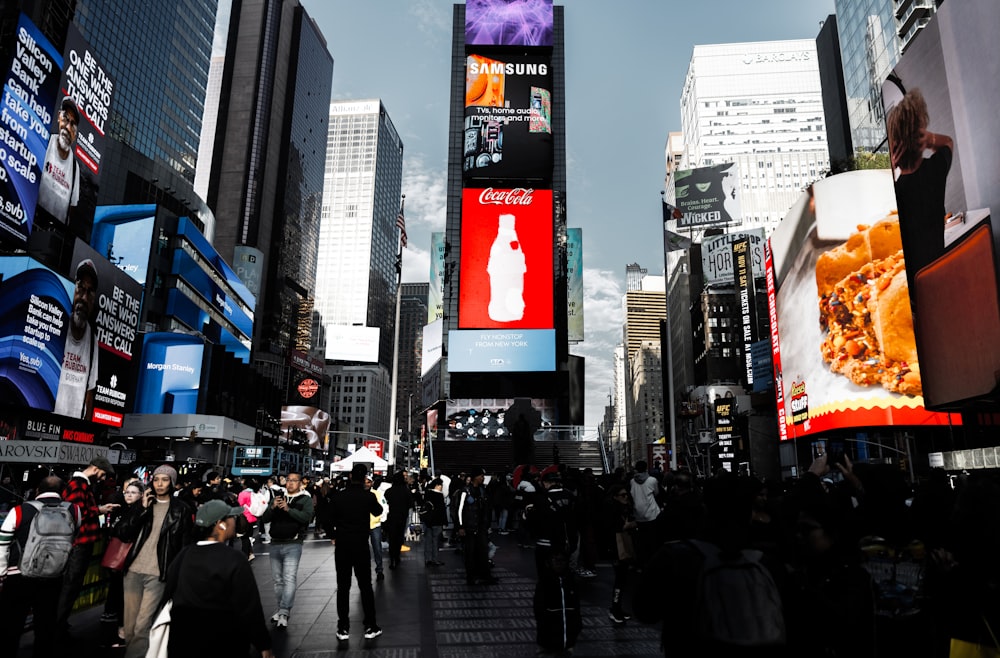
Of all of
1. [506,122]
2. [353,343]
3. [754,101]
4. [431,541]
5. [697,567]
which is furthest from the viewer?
[754,101]

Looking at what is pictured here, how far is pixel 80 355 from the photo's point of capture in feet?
136

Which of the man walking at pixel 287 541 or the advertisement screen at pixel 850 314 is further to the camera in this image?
the advertisement screen at pixel 850 314

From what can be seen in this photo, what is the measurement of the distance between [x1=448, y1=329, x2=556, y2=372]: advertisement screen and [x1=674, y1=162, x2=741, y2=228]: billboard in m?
38.3

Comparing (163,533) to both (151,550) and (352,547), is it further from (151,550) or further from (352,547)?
(352,547)

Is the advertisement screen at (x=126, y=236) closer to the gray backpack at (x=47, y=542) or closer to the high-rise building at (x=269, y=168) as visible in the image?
the high-rise building at (x=269, y=168)

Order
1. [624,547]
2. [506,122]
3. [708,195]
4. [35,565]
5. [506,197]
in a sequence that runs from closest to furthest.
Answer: [35,565] → [624,547] → [506,197] → [506,122] → [708,195]

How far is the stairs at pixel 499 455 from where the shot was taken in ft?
137

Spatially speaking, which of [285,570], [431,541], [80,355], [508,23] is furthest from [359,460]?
[508,23]

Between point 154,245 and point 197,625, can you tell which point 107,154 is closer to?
point 154,245

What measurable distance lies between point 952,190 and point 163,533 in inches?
1028

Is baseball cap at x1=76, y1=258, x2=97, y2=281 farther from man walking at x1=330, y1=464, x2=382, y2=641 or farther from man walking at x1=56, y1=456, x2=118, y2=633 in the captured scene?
man walking at x1=330, y1=464, x2=382, y2=641

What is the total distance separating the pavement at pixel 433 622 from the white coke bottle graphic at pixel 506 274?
44.7m

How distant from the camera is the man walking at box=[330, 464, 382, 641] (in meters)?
7.89

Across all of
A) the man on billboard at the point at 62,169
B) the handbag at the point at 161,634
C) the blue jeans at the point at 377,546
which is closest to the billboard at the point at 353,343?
the man on billboard at the point at 62,169
